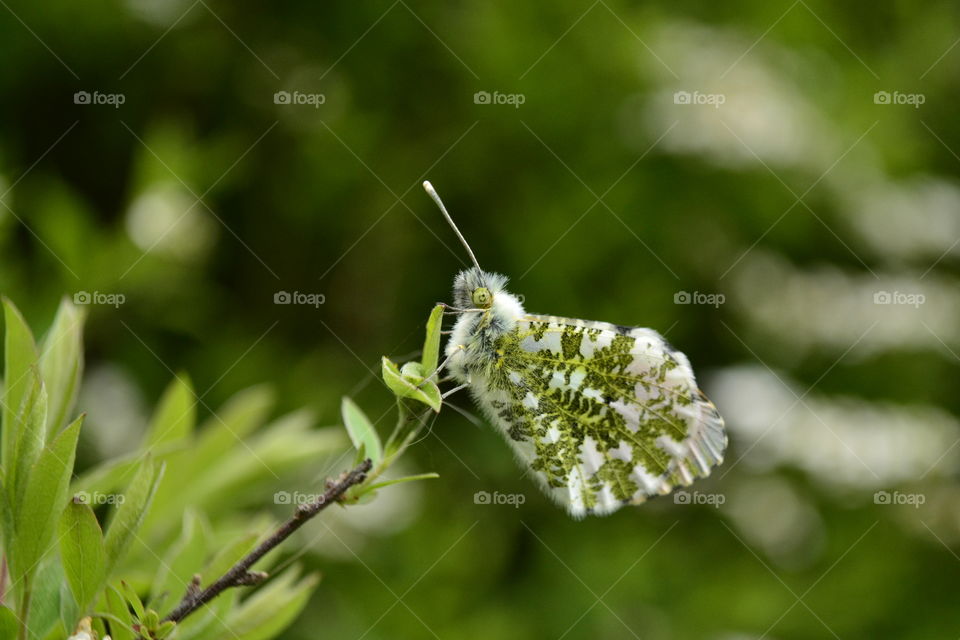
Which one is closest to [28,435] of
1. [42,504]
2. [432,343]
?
[42,504]

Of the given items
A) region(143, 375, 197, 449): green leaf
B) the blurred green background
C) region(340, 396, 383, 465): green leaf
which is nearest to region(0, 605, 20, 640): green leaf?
region(340, 396, 383, 465): green leaf

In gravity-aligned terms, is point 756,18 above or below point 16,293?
above

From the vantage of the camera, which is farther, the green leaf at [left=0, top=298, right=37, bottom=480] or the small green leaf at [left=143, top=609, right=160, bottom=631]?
the green leaf at [left=0, top=298, right=37, bottom=480]

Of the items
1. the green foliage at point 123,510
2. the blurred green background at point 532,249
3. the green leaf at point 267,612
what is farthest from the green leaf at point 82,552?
the blurred green background at point 532,249

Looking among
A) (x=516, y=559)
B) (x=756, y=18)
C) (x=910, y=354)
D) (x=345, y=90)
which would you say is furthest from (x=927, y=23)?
(x=516, y=559)

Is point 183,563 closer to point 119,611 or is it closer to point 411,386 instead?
point 119,611

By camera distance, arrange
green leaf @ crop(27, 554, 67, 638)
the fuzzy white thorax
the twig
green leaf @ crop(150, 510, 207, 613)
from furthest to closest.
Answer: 1. the fuzzy white thorax
2. green leaf @ crop(150, 510, 207, 613)
3. green leaf @ crop(27, 554, 67, 638)
4. the twig

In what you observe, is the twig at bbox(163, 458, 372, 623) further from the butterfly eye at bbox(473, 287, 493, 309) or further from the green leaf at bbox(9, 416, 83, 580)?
the butterfly eye at bbox(473, 287, 493, 309)

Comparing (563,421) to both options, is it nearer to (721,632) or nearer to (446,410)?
(446,410)

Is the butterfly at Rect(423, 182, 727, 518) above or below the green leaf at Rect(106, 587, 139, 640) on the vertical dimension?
above
